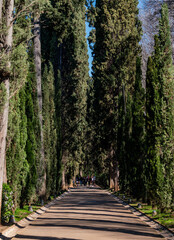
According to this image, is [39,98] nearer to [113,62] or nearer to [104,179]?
[113,62]

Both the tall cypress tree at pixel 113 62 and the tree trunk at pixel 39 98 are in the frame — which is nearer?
the tree trunk at pixel 39 98

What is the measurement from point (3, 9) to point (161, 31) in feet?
25.6

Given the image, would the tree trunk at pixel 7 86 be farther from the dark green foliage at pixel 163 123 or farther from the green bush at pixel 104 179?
the green bush at pixel 104 179

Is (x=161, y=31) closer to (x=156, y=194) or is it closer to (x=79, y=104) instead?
(x=156, y=194)

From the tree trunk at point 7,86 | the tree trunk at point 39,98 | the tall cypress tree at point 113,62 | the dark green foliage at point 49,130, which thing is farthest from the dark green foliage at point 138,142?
→ the tree trunk at point 7,86

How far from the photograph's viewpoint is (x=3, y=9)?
49.2ft

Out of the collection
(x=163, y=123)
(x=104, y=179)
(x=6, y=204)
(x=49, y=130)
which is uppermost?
(x=49, y=130)

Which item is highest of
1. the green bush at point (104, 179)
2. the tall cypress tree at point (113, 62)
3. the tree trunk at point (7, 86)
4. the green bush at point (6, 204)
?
the tall cypress tree at point (113, 62)

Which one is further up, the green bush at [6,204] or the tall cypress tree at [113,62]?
the tall cypress tree at [113,62]

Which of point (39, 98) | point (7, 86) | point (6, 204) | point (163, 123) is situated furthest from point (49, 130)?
point (7, 86)

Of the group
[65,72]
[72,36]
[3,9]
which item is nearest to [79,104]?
[65,72]

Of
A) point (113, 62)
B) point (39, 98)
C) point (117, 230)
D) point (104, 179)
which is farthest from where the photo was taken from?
point (104, 179)

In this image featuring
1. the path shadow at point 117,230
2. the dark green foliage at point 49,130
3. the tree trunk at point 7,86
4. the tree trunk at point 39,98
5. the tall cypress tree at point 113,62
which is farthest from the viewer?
the tall cypress tree at point 113,62

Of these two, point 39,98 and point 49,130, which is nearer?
point 39,98
